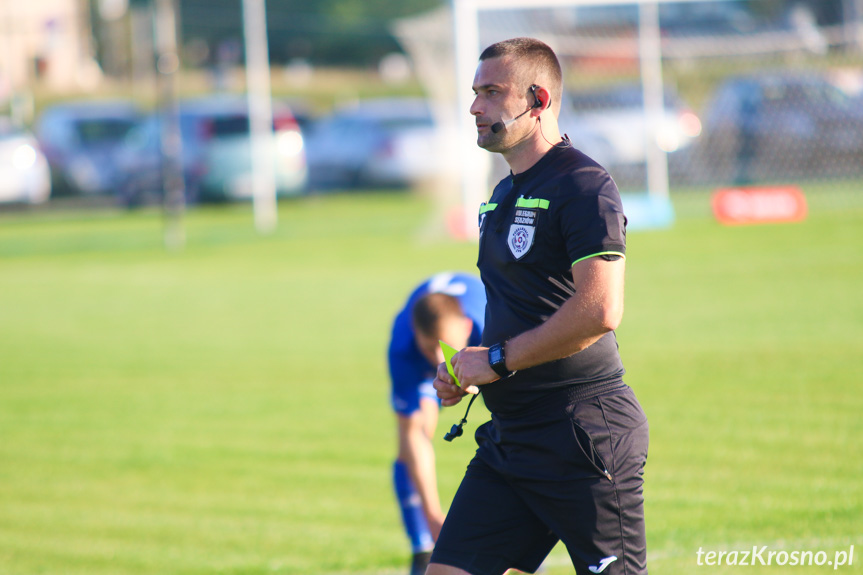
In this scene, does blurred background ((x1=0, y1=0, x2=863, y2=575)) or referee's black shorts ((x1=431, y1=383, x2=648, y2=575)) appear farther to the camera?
blurred background ((x1=0, y1=0, x2=863, y2=575))

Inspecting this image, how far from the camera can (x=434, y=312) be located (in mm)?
4211

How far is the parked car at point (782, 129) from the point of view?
67.7ft

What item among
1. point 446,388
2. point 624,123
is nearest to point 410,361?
point 446,388

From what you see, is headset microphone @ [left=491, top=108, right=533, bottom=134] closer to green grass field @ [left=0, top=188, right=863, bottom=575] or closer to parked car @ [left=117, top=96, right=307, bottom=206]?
green grass field @ [left=0, top=188, right=863, bottom=575]

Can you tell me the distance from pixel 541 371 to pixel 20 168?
85.6 feet

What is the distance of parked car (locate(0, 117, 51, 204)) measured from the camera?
26.3 m

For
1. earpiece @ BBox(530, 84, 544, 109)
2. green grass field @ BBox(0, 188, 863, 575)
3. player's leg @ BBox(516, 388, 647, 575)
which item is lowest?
green grass field @ BBox(0, 188, 863, 575)

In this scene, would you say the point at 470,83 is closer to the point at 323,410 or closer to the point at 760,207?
the point at 760,207

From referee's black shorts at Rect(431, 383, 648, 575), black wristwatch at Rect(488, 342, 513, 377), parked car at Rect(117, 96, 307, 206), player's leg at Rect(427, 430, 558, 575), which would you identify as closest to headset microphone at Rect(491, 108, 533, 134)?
black wristwatch at Rect(488, 342, 513, 377)

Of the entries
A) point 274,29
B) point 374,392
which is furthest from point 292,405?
point 274,29

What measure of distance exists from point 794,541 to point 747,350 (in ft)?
14.4

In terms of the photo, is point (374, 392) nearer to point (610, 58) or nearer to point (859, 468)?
point (859, 468)

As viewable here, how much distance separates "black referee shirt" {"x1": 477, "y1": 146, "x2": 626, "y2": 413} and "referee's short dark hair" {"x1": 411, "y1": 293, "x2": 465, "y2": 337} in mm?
888

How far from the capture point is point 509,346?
3049 millimetres
